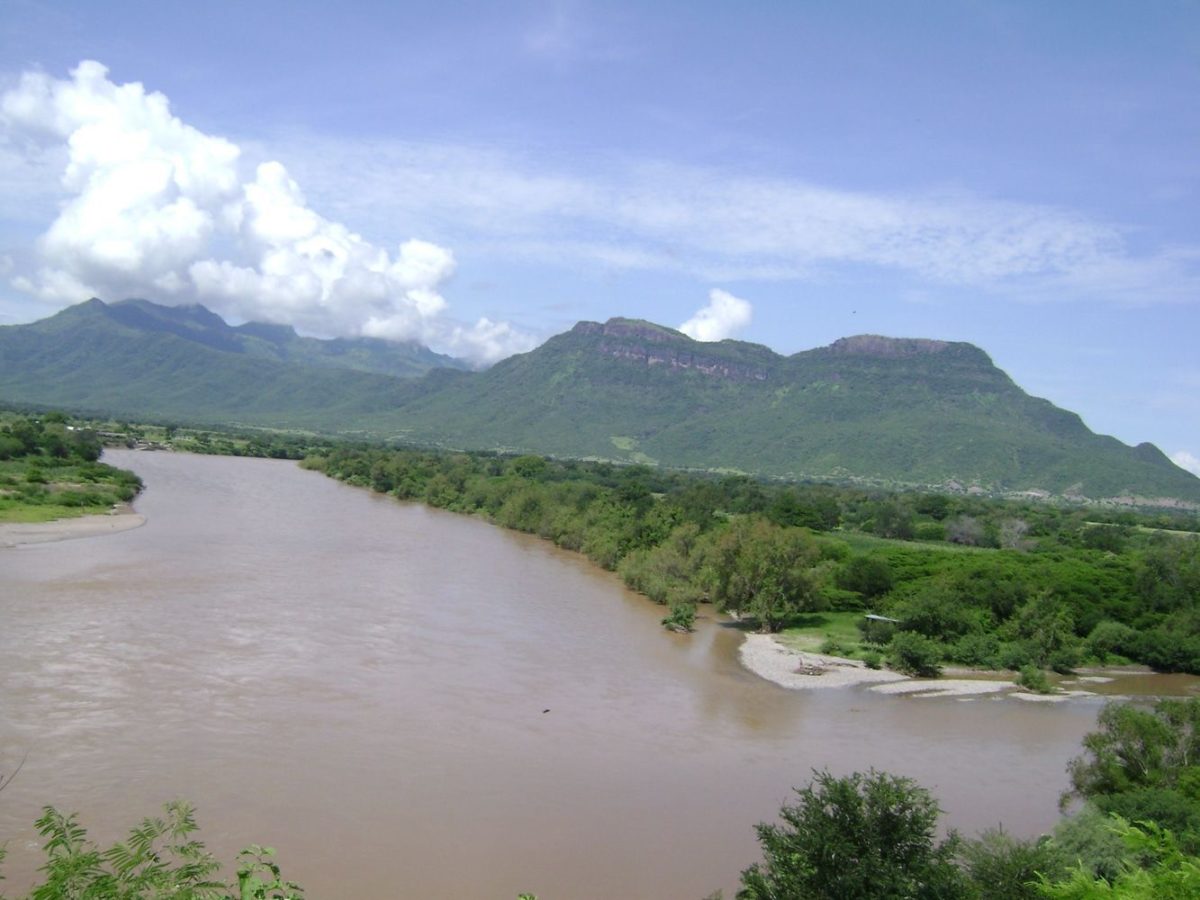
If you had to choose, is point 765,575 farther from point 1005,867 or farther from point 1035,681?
point 1005,867

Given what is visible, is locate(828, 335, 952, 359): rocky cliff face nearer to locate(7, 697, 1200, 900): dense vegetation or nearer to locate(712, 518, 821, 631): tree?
locate(712, 518, 821, 631): tree

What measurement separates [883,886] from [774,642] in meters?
25.8

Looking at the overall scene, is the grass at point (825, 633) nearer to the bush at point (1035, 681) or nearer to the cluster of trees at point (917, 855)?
the bush at point (1035, 681)

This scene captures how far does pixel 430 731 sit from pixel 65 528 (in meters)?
32.5

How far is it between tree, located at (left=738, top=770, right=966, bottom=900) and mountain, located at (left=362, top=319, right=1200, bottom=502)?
12130cm

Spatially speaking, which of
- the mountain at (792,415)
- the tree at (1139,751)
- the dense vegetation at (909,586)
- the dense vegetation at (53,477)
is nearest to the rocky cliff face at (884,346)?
the mountain at (792,415)

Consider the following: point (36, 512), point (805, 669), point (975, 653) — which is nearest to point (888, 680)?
point (805, 669)

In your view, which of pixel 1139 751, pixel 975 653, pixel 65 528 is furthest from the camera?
pixel 65 528

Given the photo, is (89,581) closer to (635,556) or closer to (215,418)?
(635,556)

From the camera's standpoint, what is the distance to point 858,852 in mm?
11844

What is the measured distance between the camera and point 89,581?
3394 centimetres

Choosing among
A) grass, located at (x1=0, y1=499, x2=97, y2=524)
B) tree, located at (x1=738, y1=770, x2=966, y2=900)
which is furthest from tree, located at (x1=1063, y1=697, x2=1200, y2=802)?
grass, located at (x1=0, y1=499, x2=97, y2=524)

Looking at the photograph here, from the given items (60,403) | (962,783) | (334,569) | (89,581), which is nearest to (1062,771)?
(962,783)

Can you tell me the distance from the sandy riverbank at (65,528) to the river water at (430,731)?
221cm
